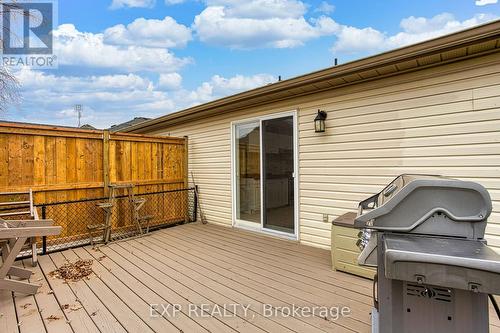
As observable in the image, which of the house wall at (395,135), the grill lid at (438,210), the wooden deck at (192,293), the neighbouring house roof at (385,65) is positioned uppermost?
the neighbouring house roof at (385,65)

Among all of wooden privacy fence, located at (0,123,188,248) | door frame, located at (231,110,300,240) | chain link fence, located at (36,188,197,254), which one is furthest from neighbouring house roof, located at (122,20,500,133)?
chain link fence, located at (36,188,197,254)

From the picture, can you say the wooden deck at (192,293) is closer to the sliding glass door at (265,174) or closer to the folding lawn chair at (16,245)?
the folding lawn chair at (16,245)

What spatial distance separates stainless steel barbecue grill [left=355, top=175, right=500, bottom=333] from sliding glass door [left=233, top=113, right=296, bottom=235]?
118 inches

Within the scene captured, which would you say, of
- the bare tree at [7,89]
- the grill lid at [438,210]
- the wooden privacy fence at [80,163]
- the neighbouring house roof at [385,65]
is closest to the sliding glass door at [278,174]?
the neighbouring house roof at [385,65]

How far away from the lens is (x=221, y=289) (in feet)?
9.09

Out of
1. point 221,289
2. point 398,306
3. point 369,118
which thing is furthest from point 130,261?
point 369,118

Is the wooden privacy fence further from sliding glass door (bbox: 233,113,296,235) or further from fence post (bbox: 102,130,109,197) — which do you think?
sliding glass door (bbox: 233,113,296,235)

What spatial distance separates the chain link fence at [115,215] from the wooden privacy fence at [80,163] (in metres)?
0.04

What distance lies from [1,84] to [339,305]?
5.64m

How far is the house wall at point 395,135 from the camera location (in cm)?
275

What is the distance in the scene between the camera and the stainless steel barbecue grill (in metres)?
1.13

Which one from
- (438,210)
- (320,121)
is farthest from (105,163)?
(438,210)

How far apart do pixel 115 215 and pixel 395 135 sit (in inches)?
180

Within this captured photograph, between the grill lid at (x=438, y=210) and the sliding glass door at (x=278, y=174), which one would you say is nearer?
the grill lid at (x=438, y=210)
